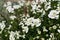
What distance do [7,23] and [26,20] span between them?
34 cm

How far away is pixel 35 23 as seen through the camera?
2885 millimetres

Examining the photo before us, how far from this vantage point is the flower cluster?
112 inches

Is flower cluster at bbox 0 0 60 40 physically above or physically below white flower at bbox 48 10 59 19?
below

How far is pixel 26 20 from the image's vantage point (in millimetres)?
3062

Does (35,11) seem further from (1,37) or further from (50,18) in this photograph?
(1,37)

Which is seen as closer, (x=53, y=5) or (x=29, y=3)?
(x=53, y=5)

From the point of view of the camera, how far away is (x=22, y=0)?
356cm

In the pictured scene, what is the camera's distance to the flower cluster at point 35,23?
9.34 feet

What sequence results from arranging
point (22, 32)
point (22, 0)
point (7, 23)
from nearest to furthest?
Result: point (22, 32) → point (7, 23) → point (22, 0)

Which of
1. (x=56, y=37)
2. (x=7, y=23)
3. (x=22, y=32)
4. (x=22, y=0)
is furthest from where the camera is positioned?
(x=22, y=0)

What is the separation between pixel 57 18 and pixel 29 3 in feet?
2.31

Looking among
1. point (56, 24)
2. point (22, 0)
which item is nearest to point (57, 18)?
point (56, 24)

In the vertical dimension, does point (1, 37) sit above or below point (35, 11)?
below

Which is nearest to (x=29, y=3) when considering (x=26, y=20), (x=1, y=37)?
(x=26, y=20)
